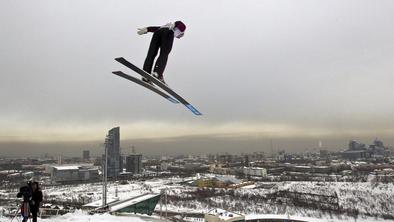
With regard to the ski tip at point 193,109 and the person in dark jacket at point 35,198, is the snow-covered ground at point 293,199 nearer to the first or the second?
the ski tip at point 193,109

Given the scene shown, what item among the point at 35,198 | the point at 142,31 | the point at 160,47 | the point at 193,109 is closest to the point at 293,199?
the point at 193,109

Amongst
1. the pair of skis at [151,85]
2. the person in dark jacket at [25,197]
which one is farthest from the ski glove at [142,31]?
the person in dark jacket at [25,197]

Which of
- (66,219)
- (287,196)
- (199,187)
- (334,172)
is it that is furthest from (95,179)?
(66,219)

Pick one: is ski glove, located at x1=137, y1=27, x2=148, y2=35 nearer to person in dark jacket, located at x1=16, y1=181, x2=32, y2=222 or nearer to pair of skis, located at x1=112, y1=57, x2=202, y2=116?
pair of skis, located at x1=112, y1=57, x2=202, y2=116

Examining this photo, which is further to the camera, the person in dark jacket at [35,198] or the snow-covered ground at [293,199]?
the snow-covered ground at [293,199]


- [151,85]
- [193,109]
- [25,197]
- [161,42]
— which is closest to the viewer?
[161,42]

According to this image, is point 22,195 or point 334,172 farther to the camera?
point 334,172

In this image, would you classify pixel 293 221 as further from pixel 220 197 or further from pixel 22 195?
pixel 22 195

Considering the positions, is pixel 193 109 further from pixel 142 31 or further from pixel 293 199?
pixel 293 199
